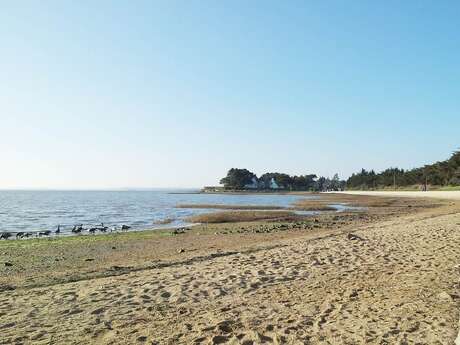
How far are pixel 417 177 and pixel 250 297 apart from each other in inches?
4360

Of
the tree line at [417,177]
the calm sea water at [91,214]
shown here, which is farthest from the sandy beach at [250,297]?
the tree line at [417,177]

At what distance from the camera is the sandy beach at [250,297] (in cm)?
644

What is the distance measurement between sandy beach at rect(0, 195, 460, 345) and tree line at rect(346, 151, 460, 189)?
80966 mm

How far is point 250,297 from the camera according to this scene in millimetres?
8555

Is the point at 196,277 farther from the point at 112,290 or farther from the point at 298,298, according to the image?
the point at 298,298

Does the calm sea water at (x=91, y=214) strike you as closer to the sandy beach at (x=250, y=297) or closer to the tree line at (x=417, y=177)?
the sandy beach at (x=250, y=297)

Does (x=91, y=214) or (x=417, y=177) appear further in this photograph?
(x=417, y=177)

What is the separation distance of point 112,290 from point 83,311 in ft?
5.27

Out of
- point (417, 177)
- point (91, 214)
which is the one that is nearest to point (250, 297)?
point (91, 214)

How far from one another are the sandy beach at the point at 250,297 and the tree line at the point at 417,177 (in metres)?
81.0

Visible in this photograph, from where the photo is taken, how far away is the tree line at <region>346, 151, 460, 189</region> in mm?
86469

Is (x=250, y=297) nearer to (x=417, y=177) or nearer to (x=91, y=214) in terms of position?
(x=91, y=214)

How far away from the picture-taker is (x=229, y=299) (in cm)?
845

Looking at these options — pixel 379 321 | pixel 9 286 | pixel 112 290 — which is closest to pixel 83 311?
pixel 112 290
